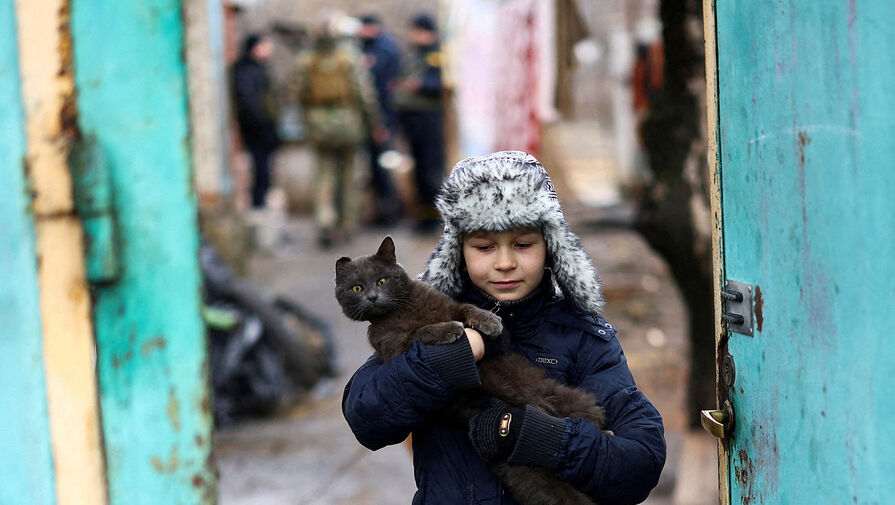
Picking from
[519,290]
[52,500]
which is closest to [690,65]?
[519,290]

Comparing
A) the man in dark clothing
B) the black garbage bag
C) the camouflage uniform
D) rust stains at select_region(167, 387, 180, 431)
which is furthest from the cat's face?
the man in dark clothing

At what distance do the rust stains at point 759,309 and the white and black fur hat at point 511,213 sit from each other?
38 cm

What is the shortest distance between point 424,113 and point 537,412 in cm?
935

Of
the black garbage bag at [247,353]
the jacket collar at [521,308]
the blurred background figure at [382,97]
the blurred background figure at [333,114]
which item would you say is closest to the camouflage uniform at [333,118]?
the blurred background figure at [333,114]

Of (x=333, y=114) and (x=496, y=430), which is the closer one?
(x=496, y=430)

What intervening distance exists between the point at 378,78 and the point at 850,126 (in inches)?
386

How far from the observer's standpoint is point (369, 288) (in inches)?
81.9

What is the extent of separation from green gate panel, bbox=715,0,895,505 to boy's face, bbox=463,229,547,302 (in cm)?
43

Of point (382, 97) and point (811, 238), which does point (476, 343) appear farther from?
point (382, 97)

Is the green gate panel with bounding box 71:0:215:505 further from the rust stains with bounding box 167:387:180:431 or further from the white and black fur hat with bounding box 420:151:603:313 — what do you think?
the white and black fur hat with bounding box 420:151:603:313

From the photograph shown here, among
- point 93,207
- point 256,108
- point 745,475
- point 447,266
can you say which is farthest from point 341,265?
point 256,108

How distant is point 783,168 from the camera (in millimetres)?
1706

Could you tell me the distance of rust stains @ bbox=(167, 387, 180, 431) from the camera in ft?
6.87

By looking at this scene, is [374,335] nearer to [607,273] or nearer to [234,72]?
[607,273]
